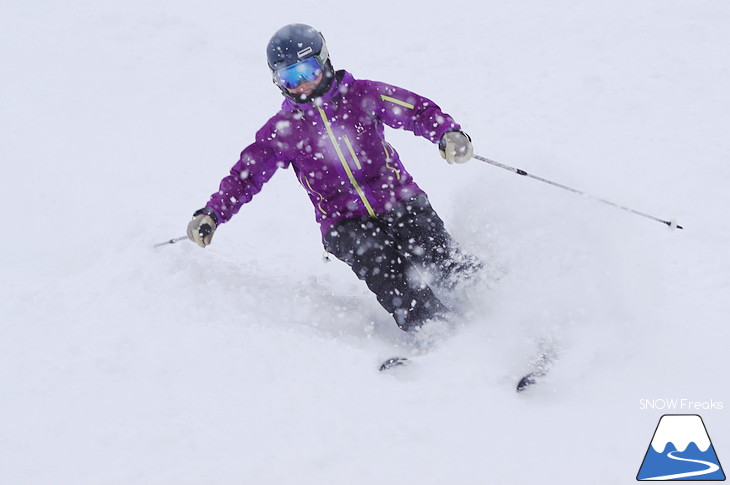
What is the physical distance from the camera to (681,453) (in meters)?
3.32

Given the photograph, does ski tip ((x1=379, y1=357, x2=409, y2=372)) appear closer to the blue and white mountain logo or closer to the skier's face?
the blue and white mountain logo

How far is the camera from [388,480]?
3240mm

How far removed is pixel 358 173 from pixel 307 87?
653mm

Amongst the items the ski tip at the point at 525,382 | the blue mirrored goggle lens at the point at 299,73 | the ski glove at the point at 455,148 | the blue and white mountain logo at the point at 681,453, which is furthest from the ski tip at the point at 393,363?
the blue mirrored goggle lens at the point at 299,73

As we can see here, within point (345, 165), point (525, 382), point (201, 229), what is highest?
point (345, 165)

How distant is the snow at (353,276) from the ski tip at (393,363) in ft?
0.23

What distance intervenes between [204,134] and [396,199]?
3.96 metres

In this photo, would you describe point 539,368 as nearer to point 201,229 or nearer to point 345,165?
point 345,165

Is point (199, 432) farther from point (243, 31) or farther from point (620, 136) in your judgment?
point (243, 31)

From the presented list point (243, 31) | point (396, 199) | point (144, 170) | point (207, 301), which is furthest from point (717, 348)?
point (243, 31)

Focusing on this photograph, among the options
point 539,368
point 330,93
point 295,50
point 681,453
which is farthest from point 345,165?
point 681,453

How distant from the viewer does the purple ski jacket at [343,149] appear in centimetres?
459

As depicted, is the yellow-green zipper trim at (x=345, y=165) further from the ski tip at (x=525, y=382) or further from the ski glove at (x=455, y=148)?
the ski tip at (x=525, y=382)

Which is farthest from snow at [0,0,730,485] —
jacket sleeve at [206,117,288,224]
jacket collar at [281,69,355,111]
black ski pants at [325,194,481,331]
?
jacket collar at [281,69,355,111]
